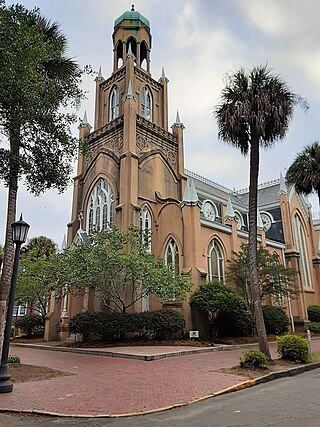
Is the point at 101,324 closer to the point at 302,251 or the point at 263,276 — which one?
the point at 263,276

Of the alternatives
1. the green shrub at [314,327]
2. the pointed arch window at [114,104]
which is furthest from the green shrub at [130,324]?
the pointed arch window at [114,104]

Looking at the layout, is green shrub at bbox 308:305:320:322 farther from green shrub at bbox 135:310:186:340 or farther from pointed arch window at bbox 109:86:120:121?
pointed arch window at bbox 109:86:120:121

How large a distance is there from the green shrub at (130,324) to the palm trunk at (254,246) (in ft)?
28.8

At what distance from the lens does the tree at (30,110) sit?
30.1 feet

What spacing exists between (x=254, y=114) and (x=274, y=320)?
58.2ft

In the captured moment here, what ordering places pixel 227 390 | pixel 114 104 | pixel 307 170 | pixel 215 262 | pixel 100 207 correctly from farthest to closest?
pixel 114 104
pixel 100 207
pixel 215 262
pixel 307 170
pixel 227 390

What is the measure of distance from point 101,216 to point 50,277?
750cm

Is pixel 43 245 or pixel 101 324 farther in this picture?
pixel 43 245

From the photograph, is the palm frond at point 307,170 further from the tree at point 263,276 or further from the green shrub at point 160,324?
the green shrub at point 160,324

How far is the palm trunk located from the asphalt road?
5.06m

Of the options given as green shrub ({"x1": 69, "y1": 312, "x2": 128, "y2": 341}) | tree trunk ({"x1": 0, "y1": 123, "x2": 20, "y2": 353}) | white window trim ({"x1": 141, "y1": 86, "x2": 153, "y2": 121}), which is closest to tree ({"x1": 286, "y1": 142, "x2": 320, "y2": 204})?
green shrub ({"x1": 69, "y1": 312, "x2": 128, "y2": 341})

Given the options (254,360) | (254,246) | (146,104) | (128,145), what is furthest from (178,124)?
(254,360)

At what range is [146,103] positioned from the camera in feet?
112

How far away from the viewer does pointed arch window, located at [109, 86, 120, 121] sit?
112 ft
